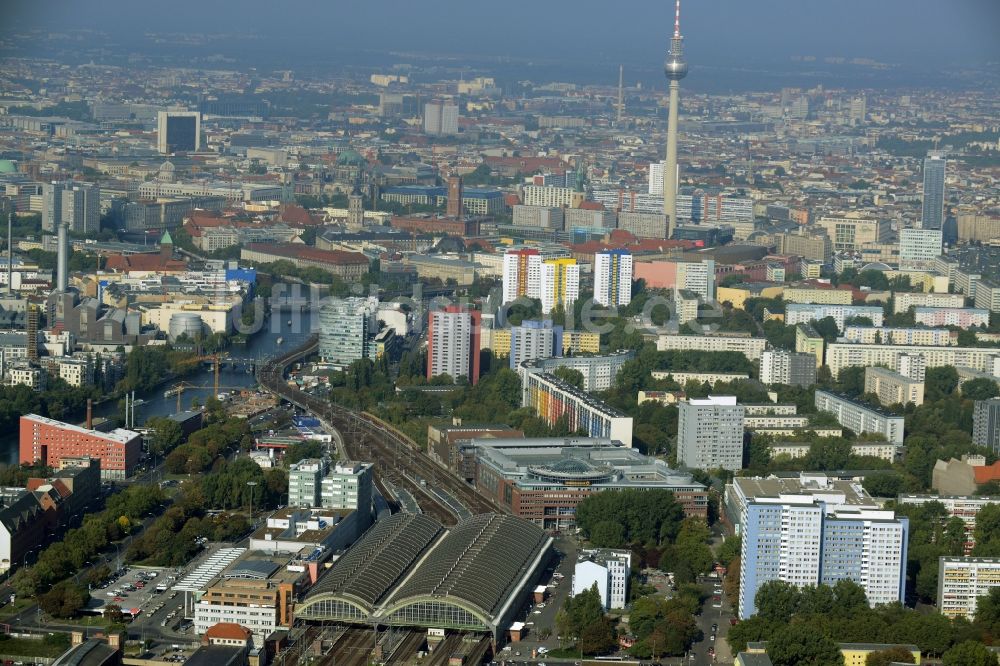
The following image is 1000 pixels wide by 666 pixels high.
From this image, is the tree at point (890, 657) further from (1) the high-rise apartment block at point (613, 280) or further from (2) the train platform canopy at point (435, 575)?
(1) the high-rise apartment block at point (613, 280)

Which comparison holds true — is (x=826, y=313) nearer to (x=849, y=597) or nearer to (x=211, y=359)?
Answer: (x=211, y=359)

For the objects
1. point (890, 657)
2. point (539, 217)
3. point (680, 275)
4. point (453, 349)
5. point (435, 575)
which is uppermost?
point (539, 217)

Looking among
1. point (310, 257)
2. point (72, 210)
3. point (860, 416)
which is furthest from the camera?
point (72, 210)

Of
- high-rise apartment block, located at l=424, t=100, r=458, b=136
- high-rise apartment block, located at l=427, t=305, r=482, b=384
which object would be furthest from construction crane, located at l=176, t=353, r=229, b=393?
high-rise apartment block, located at l=424, t=100, r=458, b=136

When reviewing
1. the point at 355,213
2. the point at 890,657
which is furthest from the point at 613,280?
the point at 890,657

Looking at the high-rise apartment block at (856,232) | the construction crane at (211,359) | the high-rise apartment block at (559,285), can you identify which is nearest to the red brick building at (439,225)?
the high-rise apartment block at (856,232)

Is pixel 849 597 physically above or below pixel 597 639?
above

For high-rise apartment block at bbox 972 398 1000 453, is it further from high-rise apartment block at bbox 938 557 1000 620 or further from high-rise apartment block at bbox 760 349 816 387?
high-rise apartment block at bbox 938 557 1000 620
